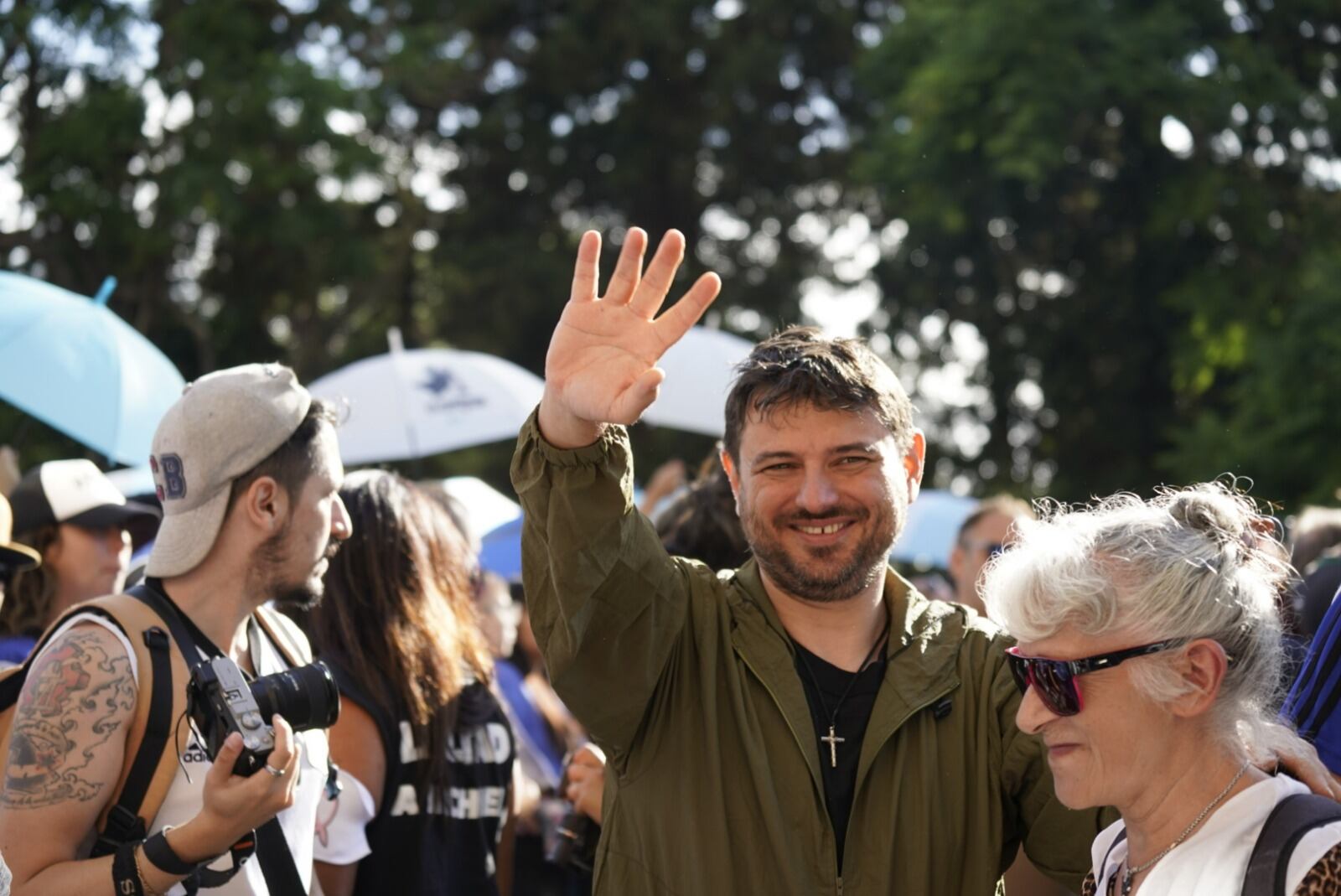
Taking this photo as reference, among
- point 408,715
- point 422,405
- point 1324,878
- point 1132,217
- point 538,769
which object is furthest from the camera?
point 1132,217

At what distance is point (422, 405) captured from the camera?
7820 mm

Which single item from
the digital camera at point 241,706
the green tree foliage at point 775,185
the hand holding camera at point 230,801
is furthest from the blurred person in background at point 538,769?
the green tree foliage at point 775,185

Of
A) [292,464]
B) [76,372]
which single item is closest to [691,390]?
[76,372]

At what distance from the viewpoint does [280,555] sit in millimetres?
3492

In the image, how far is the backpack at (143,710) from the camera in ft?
10.2

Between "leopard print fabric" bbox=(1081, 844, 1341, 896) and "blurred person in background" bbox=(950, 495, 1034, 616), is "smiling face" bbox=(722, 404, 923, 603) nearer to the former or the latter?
"leopard print fabric" bbox=(1081, 844, 1341, 896)

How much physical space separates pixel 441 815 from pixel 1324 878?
224cm

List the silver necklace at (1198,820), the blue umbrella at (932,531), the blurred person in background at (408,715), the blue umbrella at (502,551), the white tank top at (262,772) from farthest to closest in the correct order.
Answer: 1. the blue umbrella at (932,531)
2. the blue umbrella at (502,551)
3. the blurred person in background at (408,715)
4. the white tank top at (262,772)
5. the silver necklace at (1198,820)

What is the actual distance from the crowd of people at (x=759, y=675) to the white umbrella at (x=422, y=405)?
12.9ft

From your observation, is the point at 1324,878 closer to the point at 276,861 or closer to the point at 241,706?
the point at 241,706

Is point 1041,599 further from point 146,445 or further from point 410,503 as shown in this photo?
point 146,445

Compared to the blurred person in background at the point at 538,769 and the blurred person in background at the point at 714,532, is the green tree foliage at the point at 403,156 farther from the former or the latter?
the blurred person in background at the point at 714,532

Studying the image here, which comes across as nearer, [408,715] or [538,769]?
[408,715]

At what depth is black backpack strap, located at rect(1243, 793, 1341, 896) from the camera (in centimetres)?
252
